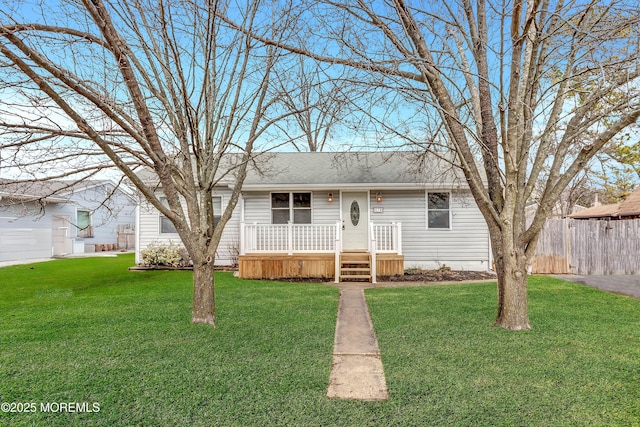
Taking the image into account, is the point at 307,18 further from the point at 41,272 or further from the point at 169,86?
the point at 41,272

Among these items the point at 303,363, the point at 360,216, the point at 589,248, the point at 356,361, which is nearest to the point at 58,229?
the point at 360,216

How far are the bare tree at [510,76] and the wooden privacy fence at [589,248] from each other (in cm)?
692

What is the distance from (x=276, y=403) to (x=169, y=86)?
13.3ft

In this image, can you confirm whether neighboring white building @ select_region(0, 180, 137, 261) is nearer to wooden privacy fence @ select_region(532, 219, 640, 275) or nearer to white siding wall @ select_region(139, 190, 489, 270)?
white siding wall @ select_region(139, 190, 489, 270)

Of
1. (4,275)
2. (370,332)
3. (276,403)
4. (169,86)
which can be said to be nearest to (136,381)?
(276,403)

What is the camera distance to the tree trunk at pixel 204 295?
4.98 meters

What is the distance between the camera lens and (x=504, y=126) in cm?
490

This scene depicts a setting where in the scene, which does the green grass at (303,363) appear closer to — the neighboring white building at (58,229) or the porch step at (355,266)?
the porch step at (355,266)

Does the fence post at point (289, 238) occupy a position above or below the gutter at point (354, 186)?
below

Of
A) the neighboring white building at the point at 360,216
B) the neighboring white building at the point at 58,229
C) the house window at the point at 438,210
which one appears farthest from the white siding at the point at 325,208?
the neighboring white building at the point at 58,229

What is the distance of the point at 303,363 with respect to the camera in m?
3.76

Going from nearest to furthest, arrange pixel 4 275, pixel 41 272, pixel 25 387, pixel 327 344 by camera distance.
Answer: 1. pixel 25 387
2. pixel 327 344
3. pixel 4 275
4. pixel 41 272

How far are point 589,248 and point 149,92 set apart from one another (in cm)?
1222

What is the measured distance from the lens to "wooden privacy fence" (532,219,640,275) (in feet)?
34.2
